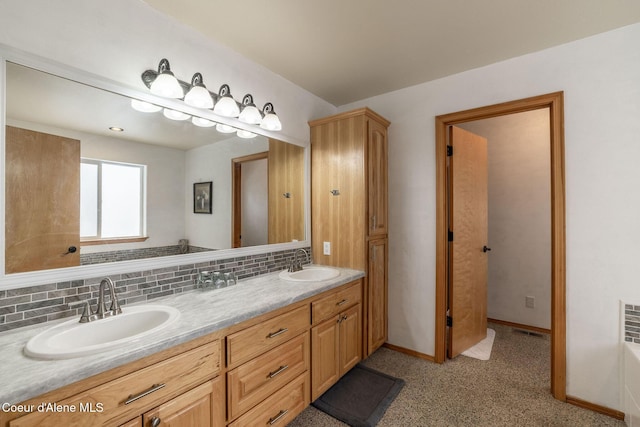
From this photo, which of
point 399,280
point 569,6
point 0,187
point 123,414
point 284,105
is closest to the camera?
point 123,414

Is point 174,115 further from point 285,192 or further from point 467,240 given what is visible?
point 467,240

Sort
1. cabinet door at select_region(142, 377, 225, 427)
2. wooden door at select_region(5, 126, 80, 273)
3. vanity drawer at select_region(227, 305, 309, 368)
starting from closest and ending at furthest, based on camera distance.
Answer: cabinet door at select_region(142, 377, 225, 427), wooden door at select_region(5, 126, 80, 273), vanity drawer at select_region(227, 305, 309, 368)

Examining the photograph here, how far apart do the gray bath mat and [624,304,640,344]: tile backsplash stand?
145cm

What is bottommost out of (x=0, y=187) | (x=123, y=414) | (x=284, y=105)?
(x=123, y=414)

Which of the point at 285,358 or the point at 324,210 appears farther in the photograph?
the point at 324,210

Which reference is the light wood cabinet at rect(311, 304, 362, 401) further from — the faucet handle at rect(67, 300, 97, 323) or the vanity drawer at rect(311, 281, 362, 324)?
the faucet handle at rect(67, 300, 97, 323)

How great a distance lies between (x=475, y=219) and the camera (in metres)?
2.65

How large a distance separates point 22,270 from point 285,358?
1.26 metres

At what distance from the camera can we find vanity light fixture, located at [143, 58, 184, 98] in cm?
146

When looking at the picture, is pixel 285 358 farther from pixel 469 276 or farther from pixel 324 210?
pixel 469 276

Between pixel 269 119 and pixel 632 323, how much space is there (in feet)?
8.89

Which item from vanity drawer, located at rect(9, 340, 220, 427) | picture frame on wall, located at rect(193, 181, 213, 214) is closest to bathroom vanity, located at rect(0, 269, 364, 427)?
vanity drawer, located at rect(9, 340, 220, 427)

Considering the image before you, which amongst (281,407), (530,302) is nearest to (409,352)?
(281,407)

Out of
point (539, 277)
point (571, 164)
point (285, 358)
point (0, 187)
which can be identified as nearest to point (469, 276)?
point (539, 277)
